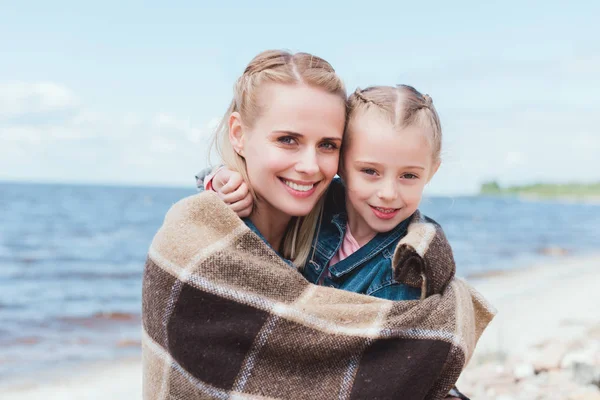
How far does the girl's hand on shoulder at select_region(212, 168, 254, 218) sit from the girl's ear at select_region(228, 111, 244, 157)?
0.12m

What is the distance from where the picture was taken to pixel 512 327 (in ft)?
24.1

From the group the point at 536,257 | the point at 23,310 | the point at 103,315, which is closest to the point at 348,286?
the point at 103,315

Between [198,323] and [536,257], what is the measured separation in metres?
15.3

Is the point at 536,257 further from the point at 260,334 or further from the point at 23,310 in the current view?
the point at 260,334

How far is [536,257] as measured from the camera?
626 inches

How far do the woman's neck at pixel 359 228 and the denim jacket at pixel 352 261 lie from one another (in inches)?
1.6

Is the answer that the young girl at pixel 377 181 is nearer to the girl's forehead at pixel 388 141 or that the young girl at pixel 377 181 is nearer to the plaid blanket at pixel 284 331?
the girl's forehead at pixel 388 141

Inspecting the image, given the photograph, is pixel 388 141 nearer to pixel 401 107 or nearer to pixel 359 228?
pixel 401 107

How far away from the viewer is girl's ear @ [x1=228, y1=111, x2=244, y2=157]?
2479mm

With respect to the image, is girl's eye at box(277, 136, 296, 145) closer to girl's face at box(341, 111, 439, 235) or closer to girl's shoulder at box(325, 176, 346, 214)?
girl's face at box(341, 111, 439, 235)

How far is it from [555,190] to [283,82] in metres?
94.2

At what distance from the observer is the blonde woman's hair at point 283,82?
236 cm

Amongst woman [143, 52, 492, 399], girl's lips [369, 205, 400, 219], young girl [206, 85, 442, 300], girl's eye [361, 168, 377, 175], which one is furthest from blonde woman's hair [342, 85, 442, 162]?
woman [143, 52, 492, 399]

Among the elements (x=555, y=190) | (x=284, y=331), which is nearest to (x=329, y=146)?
(x=284, y=331)
